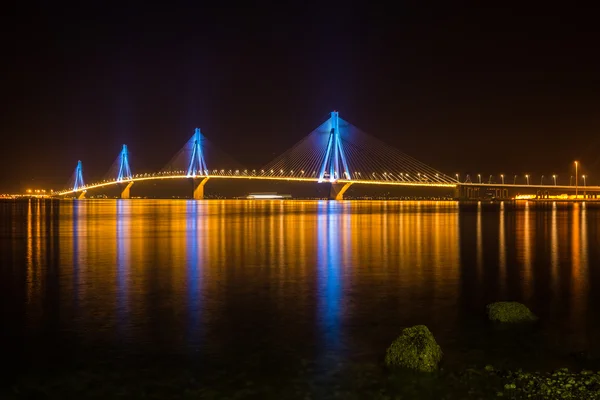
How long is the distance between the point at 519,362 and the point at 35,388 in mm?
4992

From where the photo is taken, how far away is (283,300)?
34.6 ft

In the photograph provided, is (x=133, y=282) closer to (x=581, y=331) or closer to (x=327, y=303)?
(x=327, y=303)

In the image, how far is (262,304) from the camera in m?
10.2

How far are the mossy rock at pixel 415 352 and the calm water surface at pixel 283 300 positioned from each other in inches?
14.1

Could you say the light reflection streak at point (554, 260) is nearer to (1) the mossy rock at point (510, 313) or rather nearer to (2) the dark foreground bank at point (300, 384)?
(1) the mossy rock at point (510, 313)

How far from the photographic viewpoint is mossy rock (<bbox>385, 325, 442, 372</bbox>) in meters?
6.66

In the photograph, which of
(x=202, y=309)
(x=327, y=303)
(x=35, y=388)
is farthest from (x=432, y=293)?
(x=35, y=388)

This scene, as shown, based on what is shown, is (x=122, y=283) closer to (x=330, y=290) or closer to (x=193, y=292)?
(x=193, y=292)

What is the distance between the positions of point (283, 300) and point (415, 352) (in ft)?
13.4

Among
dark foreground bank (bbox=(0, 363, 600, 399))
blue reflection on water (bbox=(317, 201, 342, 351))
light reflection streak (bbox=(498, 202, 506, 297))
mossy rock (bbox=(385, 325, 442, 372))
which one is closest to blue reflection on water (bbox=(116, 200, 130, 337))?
dark foreground bank (bbox=(0, 363, 600, 399))

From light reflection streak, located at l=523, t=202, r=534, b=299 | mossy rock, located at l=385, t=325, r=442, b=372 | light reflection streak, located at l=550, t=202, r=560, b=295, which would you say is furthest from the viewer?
light reflection streak, located at l=550, t=202, r=560, b=295

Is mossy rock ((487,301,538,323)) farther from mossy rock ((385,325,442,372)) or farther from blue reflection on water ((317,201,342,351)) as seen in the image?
mossy rock ((385,325,442,372))

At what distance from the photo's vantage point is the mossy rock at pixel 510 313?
8.88m

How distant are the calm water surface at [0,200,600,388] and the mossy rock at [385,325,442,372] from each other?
1.17 ft
